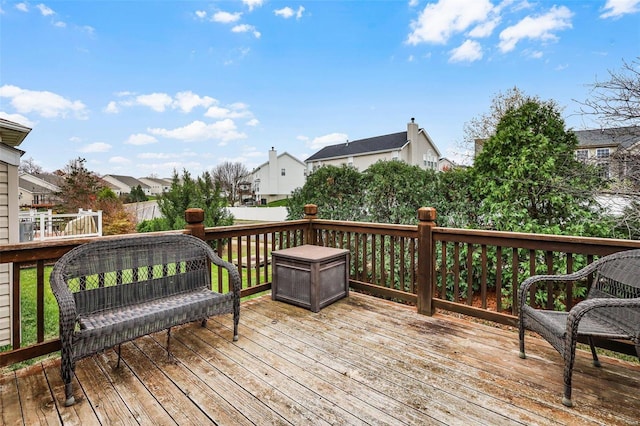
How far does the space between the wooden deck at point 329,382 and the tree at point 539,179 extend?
1.64 metres

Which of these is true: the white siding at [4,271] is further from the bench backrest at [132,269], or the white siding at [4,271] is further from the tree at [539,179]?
the tree at [539,179]

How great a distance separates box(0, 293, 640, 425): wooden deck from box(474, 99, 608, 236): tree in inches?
64.4

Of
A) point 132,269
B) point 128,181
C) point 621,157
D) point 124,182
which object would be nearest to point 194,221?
point 132,269

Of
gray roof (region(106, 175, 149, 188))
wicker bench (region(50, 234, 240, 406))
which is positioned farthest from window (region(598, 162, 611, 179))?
gray roof (region(106, 175, 149, 188))

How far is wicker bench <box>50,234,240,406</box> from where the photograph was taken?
67.9 inches

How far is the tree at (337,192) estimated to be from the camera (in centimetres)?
487

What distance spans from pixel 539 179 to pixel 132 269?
4.30 meters

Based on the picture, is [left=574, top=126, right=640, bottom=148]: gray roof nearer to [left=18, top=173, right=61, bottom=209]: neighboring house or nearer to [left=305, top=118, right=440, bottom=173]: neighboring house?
[left=305, top=118, right=440, bottom=173]: neighboring house

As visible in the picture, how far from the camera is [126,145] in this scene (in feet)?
59.0

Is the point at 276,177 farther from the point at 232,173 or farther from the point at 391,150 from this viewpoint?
the point at 391,150

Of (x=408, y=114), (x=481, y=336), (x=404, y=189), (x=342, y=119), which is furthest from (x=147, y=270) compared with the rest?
(x=408, y=114)

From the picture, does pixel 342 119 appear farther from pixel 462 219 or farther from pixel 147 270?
pixel 147 270

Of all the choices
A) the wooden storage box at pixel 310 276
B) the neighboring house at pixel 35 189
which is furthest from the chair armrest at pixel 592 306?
the neighboring house at pixel 35 189

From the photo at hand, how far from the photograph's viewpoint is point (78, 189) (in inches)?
570
